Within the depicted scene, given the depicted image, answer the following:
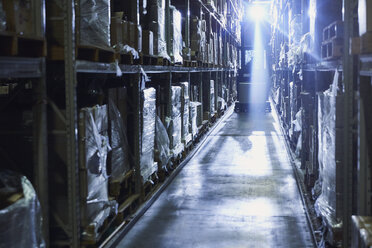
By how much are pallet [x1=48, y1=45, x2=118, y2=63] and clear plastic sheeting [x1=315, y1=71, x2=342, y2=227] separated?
2.13 metres

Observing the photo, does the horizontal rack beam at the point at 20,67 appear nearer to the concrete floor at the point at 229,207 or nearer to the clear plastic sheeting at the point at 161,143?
the concrete floor at the point at 229,207

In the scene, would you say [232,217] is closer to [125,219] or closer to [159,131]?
[125,219]

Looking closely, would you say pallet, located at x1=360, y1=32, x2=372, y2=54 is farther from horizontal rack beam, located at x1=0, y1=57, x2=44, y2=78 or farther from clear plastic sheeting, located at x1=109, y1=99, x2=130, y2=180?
clear plastic sheeting, located at x1=109, y1=99, x2=130, y2=180

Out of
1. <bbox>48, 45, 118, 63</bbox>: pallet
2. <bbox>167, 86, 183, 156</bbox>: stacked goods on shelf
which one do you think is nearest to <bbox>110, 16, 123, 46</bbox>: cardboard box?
<bbox>48, 45, 118, 63</bbox>: pallet

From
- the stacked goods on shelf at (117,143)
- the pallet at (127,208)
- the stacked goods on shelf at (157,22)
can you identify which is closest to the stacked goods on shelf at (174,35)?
the stacked goods on shelf at (157,22)

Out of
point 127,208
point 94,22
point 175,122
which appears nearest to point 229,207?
point 127,208

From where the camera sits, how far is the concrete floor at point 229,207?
5.24m

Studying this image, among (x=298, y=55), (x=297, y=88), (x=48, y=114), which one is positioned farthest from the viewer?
(x=297, y=88)

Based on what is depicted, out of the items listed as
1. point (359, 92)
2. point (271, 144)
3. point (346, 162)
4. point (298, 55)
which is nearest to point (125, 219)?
point (346, 162)

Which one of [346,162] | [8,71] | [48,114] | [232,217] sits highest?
[8,71]

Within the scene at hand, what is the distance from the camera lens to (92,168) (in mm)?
4387

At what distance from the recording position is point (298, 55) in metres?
8.55

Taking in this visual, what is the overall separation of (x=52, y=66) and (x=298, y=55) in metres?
5.40

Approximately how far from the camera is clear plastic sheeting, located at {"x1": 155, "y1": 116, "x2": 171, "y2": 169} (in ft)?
24.1
